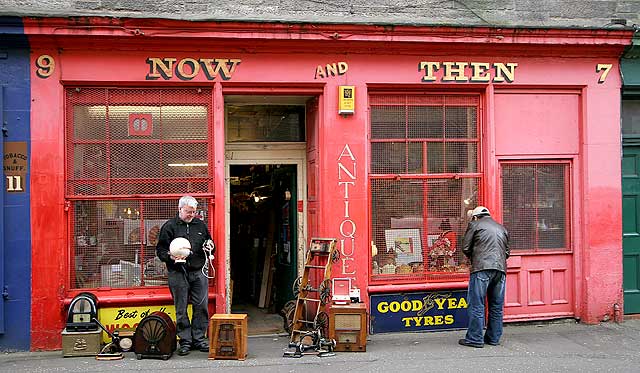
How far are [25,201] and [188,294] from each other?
240 centimetres

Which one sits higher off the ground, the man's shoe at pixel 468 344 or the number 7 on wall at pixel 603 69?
the number 7 on wall at pixel 603 69

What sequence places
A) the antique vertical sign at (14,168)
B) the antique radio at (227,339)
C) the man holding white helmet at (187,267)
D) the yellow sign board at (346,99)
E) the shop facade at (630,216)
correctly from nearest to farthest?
the antique radio at (227,339) < the man holding white helmet at (187,267) < the antique vertical sign at (14,168) < the yellow sign board at (346,99) < the shop facade at (630,216)

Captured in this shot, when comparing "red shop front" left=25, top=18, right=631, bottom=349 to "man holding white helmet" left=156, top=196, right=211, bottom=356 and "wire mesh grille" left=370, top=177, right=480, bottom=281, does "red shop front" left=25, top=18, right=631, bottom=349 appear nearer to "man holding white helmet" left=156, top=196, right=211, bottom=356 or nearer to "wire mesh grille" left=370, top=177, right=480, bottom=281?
A: "wire mesh grille" left=370, top=177, right=480, bottom=281

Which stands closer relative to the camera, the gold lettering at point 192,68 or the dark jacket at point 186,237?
the dark jacket at point 186,237

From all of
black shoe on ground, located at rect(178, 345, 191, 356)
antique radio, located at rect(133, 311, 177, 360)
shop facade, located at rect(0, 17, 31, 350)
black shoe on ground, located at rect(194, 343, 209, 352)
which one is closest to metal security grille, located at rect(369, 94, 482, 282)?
black shoe on ground, located at rect(194, 343, 209, 352)

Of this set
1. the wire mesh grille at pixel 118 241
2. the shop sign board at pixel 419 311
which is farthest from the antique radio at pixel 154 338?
the shop sign board at pixel 419 311

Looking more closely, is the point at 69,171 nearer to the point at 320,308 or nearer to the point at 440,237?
the point at 320,308

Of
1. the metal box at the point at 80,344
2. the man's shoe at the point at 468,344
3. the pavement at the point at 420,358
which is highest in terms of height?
the metal box at the point at 80,344

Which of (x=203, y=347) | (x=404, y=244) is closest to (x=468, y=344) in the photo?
(x=404, y=244)

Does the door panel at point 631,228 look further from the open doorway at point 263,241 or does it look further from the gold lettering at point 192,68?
the gold lettering at point 192,68

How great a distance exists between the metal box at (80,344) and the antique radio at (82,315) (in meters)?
0.08

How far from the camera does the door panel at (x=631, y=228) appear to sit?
420 inches

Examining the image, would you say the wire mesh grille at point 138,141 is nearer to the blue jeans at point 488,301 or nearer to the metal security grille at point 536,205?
the blue jeans at point 488,301

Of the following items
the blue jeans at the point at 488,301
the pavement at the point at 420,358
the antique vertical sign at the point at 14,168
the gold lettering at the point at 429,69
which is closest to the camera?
the pavement at the point at 420,358
